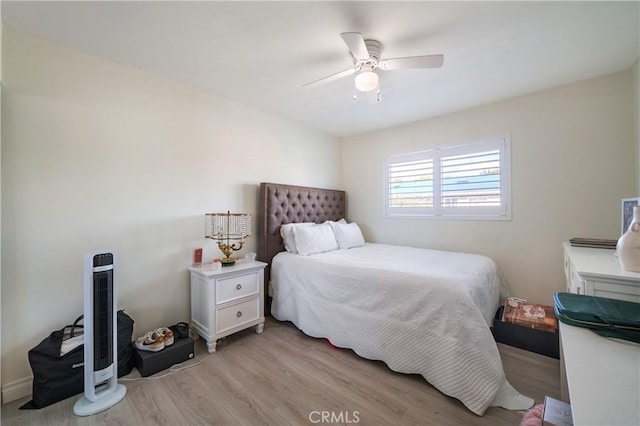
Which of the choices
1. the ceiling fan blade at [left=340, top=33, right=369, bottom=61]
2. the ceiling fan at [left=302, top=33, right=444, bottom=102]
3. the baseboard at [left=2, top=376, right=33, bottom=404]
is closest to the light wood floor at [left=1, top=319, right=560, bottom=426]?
the baseboard at [left=2, top=376, right=33, bottom=404]

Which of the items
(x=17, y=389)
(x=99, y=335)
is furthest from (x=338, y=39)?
(x=17, y=389)

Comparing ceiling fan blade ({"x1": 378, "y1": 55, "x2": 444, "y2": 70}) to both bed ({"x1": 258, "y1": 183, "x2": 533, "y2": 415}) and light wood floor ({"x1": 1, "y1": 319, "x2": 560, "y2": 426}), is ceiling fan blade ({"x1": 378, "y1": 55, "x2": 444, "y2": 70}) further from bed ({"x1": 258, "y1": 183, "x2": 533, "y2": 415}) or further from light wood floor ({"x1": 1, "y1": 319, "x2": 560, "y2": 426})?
light wood floor ({"x1": 1, "y1": 319, "x2": 560, "y2": 426})

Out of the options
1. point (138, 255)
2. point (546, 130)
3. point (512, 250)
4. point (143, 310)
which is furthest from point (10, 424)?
point (546, 130)

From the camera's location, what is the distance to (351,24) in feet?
5.27

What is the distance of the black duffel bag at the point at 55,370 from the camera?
1.54 meters

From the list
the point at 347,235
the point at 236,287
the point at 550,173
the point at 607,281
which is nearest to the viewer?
the point at 607,281

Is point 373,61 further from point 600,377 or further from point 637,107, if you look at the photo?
point 637,107

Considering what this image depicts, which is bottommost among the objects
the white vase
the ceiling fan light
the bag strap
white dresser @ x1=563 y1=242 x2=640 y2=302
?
the bag strap

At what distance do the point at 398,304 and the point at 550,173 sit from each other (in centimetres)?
212

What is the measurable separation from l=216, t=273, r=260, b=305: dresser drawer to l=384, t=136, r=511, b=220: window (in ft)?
7.11

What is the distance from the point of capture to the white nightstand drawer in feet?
7.23

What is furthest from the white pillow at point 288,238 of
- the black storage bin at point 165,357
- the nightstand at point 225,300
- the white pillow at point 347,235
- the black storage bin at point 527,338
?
the black storage bin at point 527,338

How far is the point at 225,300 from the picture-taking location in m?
2.24

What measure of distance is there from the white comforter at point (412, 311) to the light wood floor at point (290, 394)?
0.36 ft
